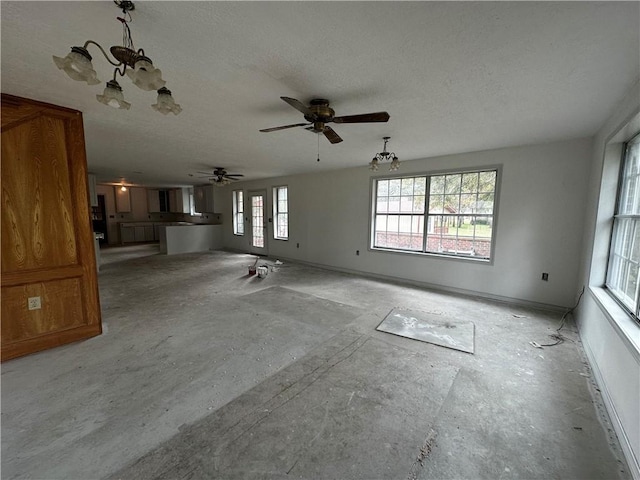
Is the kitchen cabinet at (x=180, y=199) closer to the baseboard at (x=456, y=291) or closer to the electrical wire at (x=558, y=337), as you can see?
the baseboard at (x=456, y=291)

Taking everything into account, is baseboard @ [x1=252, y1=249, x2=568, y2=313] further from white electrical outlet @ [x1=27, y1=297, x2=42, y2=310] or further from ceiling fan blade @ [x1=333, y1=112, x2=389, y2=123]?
white electrical outlet @ [x1=27, y1=297, x2=42, y2=310]

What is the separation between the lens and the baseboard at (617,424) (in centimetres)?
137

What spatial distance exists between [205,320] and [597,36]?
403 cm

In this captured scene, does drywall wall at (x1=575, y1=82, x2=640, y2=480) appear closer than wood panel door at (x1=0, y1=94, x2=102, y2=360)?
Yes

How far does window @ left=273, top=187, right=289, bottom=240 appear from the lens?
7.16 meters

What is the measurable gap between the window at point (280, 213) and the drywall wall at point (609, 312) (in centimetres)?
575

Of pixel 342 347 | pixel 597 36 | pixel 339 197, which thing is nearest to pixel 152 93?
pixel 342 347

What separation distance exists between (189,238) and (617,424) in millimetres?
9080

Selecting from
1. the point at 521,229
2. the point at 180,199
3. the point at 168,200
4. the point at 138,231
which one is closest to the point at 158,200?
the point at 168,200

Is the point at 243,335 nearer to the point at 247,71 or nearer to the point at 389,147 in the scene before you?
the point at 247,71

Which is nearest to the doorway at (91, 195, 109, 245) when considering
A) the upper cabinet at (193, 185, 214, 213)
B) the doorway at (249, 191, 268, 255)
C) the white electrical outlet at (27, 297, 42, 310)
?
the upper cabinet at (193, 185, 214, 213)

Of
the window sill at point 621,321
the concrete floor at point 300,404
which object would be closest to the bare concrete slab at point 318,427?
the concrete floor at point 300,404

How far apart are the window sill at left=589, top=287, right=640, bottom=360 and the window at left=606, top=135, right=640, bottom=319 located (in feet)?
0.18

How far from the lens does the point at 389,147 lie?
151 inches
